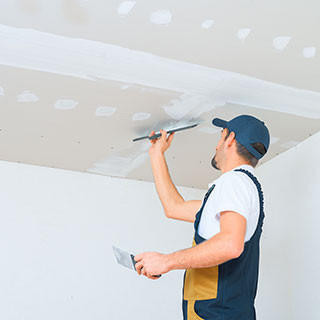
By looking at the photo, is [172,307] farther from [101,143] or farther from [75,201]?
[101,143]

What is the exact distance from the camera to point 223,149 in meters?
2.23

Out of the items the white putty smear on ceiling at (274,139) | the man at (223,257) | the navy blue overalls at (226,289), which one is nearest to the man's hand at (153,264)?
the man at (223,257)

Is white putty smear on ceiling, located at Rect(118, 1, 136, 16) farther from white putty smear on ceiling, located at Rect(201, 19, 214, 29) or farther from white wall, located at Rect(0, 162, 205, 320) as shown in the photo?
white wall, located at Rect(0, 162, 205, 320)

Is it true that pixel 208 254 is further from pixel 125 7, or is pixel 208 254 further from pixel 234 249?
pixel 125 7

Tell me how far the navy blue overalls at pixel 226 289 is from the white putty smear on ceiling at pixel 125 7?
805mm

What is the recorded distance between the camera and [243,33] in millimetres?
1962

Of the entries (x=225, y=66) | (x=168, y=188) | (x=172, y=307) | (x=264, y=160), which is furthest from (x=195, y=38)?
(x=172, y=307)

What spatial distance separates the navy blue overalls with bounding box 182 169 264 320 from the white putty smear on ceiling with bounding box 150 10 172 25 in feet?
2.31

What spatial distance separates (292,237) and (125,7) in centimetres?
155

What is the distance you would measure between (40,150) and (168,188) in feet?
2.94

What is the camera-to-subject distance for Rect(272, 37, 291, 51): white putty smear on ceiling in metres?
2.00

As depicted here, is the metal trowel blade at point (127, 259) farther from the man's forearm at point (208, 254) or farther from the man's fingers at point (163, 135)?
the man's fingers at point (163, 135)

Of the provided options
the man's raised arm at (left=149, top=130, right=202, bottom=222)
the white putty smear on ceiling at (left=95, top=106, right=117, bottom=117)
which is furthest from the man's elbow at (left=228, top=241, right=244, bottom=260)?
the white putty smear on ceiling at (left=95, top=106, right=117, bottom=117)

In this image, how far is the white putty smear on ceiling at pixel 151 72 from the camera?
2.02 meters
